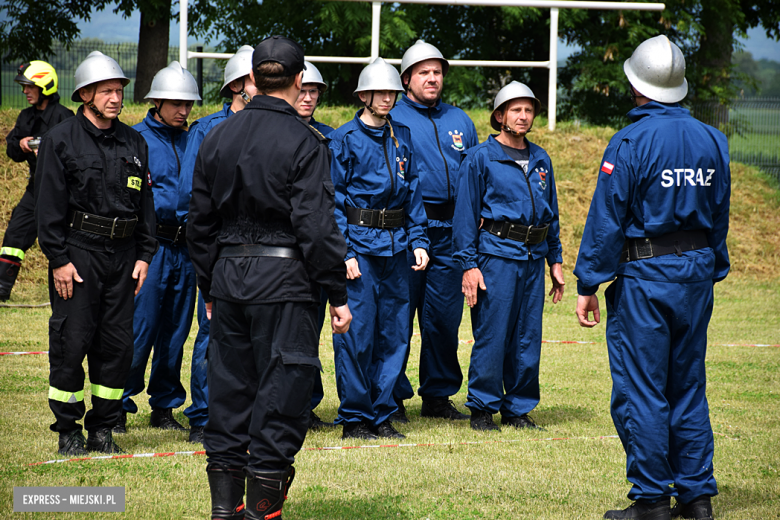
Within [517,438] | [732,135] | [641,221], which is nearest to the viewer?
[641,221]

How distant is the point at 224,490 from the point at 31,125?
7145mm

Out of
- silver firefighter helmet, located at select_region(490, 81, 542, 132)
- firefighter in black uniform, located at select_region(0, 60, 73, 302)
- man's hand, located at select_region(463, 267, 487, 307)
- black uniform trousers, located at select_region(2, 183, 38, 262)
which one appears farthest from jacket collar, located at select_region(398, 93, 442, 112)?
black uniform trousers, located at select_region(2, 183, 38, 262)

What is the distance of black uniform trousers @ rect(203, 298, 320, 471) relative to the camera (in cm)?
344

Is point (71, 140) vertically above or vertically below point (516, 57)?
below

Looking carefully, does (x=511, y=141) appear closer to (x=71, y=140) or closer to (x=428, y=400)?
(x=428, y=400)

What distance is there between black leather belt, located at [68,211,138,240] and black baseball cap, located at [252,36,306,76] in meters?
1.91

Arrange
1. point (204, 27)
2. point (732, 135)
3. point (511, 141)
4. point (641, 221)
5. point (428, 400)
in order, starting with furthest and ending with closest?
point (732, 135) < point (204, 27) < point (428, 400) < point (511, 141) < point (641, 221)

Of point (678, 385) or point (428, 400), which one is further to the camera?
point (428, 400)

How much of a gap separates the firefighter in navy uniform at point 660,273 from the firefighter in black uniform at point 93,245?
279 cm

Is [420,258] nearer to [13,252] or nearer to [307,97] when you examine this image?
[307,97]

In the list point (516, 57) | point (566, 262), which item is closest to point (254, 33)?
point (516, 57)

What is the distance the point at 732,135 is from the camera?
21.5 metres

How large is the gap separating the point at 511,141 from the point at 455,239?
860 mm

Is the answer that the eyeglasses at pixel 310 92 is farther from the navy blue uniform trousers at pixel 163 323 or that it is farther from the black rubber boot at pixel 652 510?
the black rubber boot at pixel 652 510
